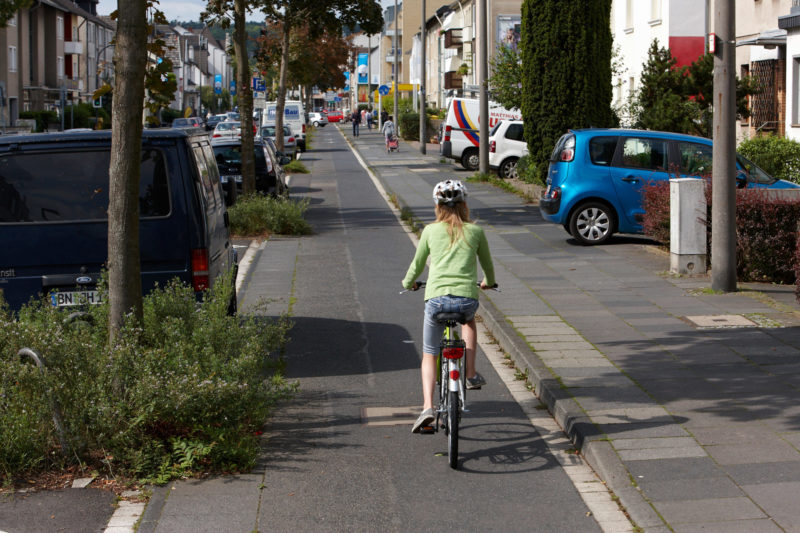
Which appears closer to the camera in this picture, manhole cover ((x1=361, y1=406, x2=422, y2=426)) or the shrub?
manhole cover ((x1=361, y1=406, x2=422, y2=426))

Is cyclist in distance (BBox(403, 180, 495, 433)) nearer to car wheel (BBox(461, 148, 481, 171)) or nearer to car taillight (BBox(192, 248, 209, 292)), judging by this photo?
car taillight (BBox(192, 248, 209, 292))

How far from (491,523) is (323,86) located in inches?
3626

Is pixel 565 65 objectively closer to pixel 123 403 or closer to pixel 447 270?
pixel 447 270

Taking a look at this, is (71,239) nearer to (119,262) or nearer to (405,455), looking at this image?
(119,262)

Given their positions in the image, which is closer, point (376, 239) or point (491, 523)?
point (491, 523)

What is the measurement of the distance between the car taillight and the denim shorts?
2.34 m

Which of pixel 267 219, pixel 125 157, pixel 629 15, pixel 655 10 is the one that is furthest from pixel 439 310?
pixel 629 15

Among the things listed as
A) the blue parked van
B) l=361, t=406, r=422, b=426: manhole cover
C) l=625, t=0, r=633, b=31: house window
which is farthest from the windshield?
l=625, t=0, r=633, b=31: house window

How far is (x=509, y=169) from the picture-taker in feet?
106

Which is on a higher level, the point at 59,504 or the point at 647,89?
the point at 647,89

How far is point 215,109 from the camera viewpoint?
130625 mm

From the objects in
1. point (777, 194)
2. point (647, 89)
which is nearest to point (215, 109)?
Result: point (647, 89)

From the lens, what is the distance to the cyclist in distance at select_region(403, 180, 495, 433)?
6.11 metres

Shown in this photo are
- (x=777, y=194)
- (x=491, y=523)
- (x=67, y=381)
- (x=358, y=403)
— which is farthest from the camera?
(x=777, y=194)
